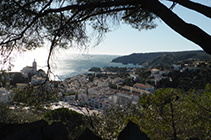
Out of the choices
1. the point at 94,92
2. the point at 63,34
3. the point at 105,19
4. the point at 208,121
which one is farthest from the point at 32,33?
the point at 94,92

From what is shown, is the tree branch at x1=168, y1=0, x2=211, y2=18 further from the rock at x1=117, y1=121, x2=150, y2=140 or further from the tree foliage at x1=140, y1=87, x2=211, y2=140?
the tree foliage at x1=140, y1=87, x2=211, y2=140

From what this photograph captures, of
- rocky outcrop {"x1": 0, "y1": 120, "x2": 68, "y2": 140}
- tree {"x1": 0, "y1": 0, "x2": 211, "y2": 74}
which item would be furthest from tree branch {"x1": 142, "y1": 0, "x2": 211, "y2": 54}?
rocky outcrop {"x1": 0, "y1": 120, "x2": 68, "y2": 140}

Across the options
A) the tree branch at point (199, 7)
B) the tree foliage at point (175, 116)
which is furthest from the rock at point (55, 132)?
the tree foliage at point (175, 116)

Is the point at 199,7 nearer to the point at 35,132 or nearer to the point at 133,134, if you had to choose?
the point at 133,134

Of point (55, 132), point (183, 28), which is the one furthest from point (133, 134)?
point (183, 28)

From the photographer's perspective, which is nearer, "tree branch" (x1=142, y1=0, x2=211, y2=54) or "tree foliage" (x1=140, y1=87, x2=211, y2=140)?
"tree branch" (x1=142, y1=0, x2=211, y2=54)

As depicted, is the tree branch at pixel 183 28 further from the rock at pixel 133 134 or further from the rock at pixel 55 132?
the rock at pixel 55 132

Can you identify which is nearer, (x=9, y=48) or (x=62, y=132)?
(x=62, y=132)

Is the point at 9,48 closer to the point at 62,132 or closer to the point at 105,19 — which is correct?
the point at 105,19
